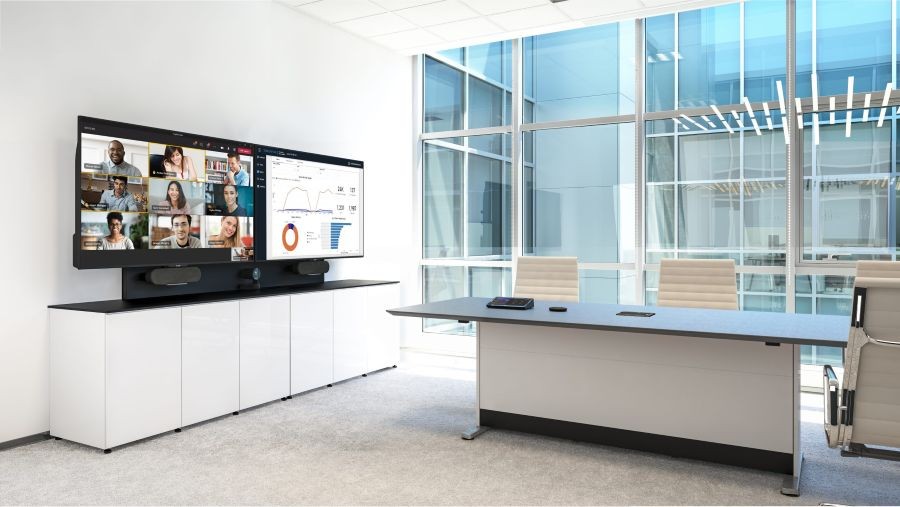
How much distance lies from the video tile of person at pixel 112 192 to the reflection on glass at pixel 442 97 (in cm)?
392

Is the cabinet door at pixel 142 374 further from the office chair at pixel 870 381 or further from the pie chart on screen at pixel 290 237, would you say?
the office chair at pixel 870 381

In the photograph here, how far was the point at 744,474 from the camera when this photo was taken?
353cm

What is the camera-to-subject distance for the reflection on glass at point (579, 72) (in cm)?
661

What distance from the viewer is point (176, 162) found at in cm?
464

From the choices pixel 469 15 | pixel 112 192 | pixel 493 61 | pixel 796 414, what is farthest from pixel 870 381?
pixel 493 61

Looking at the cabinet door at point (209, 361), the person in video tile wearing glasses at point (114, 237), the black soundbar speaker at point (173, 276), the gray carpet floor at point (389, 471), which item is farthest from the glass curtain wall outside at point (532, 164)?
the person in video tile wearing glasses at point (114, 237)

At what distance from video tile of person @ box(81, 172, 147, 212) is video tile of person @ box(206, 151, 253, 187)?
57cm

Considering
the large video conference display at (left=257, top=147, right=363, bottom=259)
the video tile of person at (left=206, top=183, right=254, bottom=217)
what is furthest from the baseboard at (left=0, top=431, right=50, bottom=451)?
the large video conference display at (left=257, top=147, right=363, bottom=259)

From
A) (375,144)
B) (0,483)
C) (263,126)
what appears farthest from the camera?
(375,144)

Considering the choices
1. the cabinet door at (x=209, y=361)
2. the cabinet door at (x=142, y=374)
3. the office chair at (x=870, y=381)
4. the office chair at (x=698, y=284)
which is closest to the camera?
the office chair at (x=870, y=381)

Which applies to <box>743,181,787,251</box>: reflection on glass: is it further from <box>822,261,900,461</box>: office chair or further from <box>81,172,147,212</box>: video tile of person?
<box>81,172,147,212</box>: video tile of person

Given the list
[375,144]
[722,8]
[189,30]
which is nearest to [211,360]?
[189,30]

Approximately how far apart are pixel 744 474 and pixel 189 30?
4780 millimetres

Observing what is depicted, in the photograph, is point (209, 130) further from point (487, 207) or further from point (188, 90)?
point (487, 207)
